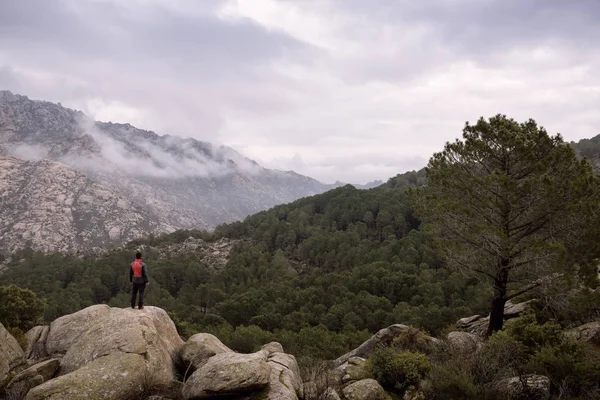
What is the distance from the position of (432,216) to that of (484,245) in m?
2.90

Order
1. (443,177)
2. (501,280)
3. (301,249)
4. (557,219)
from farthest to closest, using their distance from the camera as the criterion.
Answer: (301,249)
(443,177)
(501,280)
(557,219)

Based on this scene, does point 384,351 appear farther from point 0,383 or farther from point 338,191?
point 338,191

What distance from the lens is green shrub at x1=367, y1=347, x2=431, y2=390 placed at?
12.9m

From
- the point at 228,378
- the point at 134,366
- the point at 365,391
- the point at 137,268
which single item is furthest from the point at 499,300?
the point at 137,268

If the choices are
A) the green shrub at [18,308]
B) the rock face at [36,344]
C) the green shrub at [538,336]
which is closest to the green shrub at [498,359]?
the green shrub at [538,336]

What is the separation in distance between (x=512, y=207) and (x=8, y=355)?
21.9 metres

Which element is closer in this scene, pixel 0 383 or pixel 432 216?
pixel 0 383

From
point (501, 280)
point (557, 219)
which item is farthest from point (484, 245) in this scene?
point (557, 219)

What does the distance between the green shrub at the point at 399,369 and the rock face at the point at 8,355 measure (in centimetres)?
1321

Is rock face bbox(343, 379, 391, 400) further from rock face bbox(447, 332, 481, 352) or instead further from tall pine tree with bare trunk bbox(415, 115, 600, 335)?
tall pine tree with bare trunk bbox(415, 115, 600, 335)

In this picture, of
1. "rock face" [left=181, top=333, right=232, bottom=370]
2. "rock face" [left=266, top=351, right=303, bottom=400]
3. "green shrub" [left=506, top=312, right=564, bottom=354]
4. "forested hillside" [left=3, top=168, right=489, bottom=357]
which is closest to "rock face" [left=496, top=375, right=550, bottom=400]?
"green shrub" [left=506, top=312, right=564, bottom=354]

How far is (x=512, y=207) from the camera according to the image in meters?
16.6

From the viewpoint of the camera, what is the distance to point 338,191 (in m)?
146

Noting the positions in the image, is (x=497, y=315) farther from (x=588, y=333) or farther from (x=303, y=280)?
(x=303, y=280)
